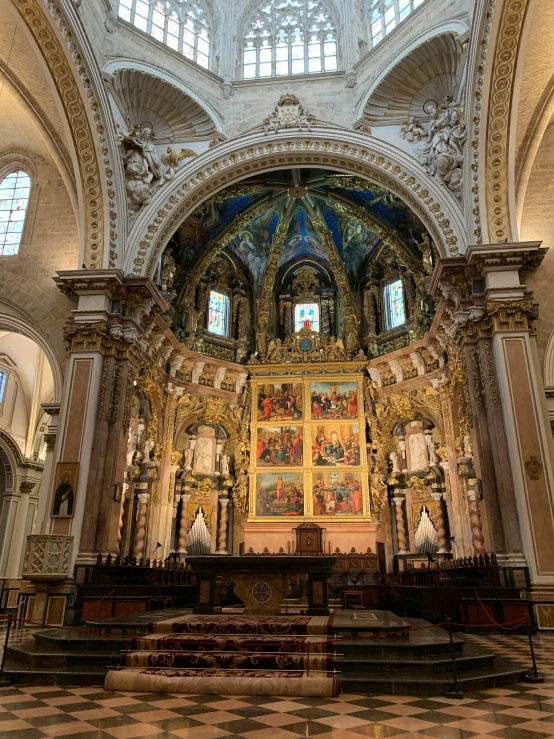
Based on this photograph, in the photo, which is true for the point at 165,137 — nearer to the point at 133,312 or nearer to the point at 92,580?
A: the point at 133,312

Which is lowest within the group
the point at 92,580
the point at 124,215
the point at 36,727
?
the point at 36,727

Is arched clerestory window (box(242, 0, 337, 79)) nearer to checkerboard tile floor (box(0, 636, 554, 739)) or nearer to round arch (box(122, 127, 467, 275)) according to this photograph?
round arch (box(122, 127, 467, 275))

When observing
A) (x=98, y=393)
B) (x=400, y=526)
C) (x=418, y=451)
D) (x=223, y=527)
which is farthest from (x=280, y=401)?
(x=98, y=393)

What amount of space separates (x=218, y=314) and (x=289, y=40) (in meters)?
10.5

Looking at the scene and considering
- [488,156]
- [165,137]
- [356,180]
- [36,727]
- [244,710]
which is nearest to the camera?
[36,727]

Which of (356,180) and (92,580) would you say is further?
(356,180)

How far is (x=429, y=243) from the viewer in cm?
1919

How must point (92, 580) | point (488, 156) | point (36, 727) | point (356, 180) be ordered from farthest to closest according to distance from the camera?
point (356, 180), point (488, 156), point (92, 580), point (36, 727)

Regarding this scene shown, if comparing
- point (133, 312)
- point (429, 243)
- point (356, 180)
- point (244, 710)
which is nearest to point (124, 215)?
point (133, 312)

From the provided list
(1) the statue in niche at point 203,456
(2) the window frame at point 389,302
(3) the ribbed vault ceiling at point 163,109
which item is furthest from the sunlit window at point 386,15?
(1) the statue in niche at point 203,456

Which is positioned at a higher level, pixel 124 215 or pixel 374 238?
pixel 374 238

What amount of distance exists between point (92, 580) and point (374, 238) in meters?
16.7

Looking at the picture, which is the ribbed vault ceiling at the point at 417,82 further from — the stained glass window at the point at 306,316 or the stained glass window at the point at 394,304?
the stained glass window at the point at 306,316

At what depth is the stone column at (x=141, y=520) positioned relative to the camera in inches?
723
